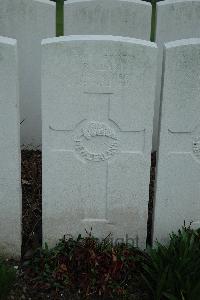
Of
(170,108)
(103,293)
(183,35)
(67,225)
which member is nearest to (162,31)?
(183,35)

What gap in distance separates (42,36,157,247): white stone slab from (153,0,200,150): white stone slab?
2.02 meters

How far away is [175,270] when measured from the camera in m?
3.48

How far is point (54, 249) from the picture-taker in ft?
12.7

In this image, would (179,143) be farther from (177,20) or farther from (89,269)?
(177,20)

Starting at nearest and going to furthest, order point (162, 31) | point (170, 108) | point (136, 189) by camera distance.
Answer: point (170, 108), point (136, 189), point (162, 31)

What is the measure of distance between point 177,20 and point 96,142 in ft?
8.68

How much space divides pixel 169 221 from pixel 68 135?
1047mm

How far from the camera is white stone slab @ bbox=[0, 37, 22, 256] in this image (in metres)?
3.42

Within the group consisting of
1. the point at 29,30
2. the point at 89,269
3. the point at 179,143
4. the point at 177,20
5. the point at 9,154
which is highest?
the point at 177,20

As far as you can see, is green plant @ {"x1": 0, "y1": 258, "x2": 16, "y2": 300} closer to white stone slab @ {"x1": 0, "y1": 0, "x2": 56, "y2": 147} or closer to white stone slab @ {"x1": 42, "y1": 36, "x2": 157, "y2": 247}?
white stone slab @ {"x1": 42, "y1": 36, "x2": 157, "y2": 247}

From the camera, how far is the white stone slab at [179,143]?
3465mm

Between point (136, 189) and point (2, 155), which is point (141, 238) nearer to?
point (136, 189)

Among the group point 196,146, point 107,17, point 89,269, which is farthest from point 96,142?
point 107,17

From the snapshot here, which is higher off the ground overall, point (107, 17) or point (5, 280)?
point (107, 17)
